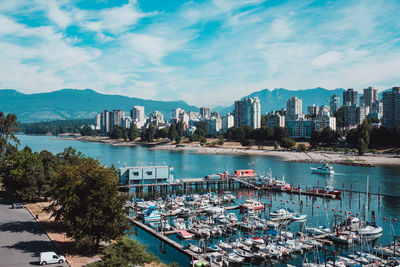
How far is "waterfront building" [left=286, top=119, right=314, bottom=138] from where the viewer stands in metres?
159

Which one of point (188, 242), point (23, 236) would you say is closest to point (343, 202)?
point (188, 242)

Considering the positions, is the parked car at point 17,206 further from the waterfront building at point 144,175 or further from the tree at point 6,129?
the tree at point 6,129

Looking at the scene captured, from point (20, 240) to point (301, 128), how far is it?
150m

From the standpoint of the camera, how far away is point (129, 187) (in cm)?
5556

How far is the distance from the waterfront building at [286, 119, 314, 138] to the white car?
14877cm

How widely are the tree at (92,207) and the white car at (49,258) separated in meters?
1.39

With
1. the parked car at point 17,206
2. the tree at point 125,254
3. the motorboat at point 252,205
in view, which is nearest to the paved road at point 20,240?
the parked car at point 17,206

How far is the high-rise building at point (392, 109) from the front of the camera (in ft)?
436

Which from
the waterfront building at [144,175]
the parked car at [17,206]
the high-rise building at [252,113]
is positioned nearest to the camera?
the parked car at [17,206]

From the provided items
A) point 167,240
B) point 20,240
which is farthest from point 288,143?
point 20,240

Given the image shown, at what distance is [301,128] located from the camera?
6378 inches

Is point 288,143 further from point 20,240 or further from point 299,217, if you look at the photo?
point 20,240

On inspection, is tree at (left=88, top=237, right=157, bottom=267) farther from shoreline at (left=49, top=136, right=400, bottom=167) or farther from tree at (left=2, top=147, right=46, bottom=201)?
shoreline at (left=49, top=136, right=400, bottom=167)

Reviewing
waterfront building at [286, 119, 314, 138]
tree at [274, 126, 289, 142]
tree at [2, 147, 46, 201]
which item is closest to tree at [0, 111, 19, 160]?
tree at [2, 147, 46, 201]
